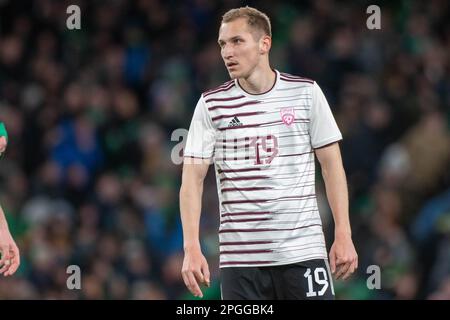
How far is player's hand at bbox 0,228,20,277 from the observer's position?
5953mm

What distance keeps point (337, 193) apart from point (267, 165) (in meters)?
0.35

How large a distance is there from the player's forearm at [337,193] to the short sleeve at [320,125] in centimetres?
12

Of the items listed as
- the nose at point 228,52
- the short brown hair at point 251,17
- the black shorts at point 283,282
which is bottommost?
the black shorts at point 283,282

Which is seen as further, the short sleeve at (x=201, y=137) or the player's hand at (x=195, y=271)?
the short sleeve at (x=201, y=137)

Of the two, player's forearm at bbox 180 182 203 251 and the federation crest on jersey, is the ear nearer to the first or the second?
the federation crest on jersey

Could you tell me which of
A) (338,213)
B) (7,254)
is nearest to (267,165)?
(338,213)

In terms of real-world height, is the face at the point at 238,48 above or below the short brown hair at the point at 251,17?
below

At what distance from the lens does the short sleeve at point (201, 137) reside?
580 cm

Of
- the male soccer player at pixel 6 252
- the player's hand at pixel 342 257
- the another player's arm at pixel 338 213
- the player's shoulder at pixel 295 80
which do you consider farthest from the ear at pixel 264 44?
the male soccer player at pixel 6 252

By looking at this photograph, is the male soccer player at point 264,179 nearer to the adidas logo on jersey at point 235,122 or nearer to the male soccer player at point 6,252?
the adidas logo on jersey at point 235,122

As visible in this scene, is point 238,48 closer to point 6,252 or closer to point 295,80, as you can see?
point 295,80

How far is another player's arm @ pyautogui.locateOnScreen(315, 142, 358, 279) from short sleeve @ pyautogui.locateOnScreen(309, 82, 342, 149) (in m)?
0.03

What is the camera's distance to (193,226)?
223 inches

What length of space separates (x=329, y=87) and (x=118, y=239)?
2091 mm
